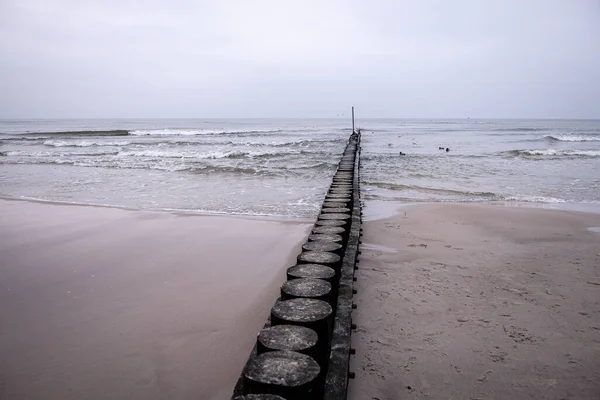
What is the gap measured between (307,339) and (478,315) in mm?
2138

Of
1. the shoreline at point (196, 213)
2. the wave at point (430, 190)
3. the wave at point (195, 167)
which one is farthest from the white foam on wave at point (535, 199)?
the wave at point (195, 167)

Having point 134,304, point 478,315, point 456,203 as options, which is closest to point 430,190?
point 456,203

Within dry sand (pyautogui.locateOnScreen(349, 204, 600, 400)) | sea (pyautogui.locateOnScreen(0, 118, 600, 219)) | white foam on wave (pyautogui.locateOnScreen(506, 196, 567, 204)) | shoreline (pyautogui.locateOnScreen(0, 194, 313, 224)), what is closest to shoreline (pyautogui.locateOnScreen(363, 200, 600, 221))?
sea (pyautogui.locateOnScreen(0, 118, 600, 219))

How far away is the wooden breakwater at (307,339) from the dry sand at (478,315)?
1.23ft

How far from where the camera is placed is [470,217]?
730 cm

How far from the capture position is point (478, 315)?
3594mm

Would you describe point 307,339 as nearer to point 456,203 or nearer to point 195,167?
point 456,203

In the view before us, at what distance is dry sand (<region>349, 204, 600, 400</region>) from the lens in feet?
8.93

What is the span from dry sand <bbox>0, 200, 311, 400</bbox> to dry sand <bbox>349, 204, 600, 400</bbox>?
1.08m

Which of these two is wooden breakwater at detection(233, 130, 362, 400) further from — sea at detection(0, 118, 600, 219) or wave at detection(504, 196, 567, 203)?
wave at detection(504, 196, 567, 203)

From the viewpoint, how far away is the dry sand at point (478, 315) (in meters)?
2.72

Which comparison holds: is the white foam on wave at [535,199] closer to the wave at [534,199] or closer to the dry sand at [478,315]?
the wave at [534,199]

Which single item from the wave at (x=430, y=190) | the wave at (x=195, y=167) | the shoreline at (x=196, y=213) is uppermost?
the wave at (x=195, y=167)

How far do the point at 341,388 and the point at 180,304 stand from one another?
216 cm
